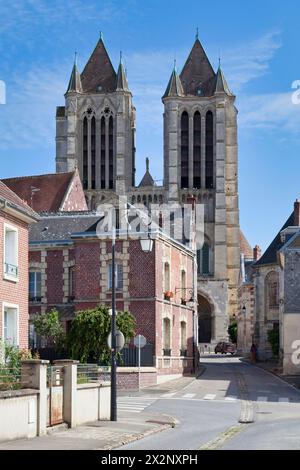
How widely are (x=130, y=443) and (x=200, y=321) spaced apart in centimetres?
7845

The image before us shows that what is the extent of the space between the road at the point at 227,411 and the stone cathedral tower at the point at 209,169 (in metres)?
49.1

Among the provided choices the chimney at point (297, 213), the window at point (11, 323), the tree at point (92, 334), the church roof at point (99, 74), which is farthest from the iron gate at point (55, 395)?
the church roof at point (99, 74)

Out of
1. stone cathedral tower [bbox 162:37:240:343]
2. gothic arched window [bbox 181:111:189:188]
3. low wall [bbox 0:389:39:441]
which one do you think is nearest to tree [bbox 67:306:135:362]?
low wall [bbox 0:389:39:441]

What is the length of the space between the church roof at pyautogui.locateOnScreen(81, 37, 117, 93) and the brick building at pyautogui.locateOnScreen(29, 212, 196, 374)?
58.6 meters

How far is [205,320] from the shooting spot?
97500 millimetres

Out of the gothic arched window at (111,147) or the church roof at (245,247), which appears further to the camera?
the church roof at (245,247)

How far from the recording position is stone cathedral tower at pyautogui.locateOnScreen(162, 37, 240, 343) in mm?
96938

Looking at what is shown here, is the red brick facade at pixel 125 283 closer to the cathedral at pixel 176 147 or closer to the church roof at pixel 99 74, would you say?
the cathedral at pixel 176 147

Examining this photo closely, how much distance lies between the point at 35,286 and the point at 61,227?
3.23m

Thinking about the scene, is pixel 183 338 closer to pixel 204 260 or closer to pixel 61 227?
pixel 61 227

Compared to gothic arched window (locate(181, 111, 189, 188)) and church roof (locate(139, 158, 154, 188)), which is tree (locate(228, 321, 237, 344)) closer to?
gothic arched window (locate(181, 111, 189, 188))

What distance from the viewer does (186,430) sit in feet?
74.7

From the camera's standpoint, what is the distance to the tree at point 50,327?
4144 centimetres

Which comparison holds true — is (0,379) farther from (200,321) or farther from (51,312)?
(200,321)
